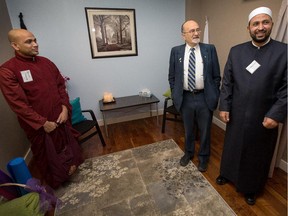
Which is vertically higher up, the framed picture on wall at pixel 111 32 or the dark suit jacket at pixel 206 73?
the framed picture on wall at pixel 111 32

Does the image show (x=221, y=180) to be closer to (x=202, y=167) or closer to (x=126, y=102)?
(x=202, y=167)

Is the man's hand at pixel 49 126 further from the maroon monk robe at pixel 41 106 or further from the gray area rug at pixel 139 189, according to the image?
the gray area rug at pixel 139 189

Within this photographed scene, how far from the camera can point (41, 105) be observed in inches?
68.5

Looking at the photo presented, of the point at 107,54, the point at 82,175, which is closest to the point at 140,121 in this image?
the point at 107,54

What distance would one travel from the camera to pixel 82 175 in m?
2.12

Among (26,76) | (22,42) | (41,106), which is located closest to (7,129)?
(41,106)

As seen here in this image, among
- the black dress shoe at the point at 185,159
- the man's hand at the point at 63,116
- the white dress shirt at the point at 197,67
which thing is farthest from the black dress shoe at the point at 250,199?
the man's hand at the point at 63,116

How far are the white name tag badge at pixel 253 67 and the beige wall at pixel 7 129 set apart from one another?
2477 mm

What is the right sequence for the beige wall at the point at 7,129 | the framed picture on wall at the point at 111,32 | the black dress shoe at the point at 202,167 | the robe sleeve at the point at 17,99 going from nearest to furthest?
the robe sleeve at the point at 17,99
the beige wall at the point at 7,129
the black dress shoe at the point at 202,167
the framed picture on wall at the point at 111,32

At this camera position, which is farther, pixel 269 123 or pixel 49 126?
pixel 49 126

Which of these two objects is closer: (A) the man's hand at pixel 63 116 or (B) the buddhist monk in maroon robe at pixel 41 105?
(B) the buddhist monk in maroon robe at pixel 41 105

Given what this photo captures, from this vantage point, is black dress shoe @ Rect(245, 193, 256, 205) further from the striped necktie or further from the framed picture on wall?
the framed picture on wall

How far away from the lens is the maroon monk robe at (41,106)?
5.23 feet

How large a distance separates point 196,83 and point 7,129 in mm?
2206
